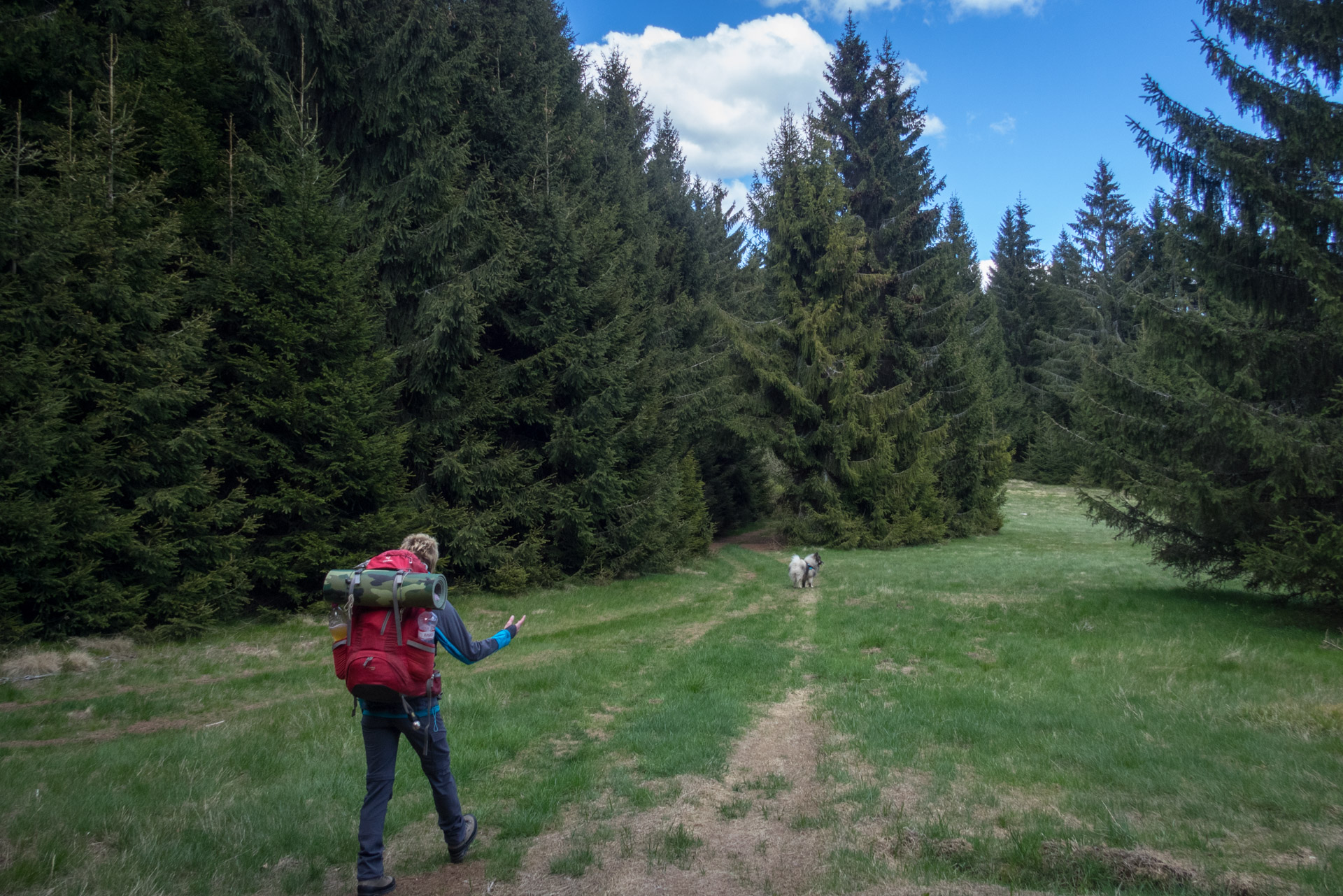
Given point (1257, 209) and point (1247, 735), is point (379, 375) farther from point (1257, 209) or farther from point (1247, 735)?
point (1257, 209)

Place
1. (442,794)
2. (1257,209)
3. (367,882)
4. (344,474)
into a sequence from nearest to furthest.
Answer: (367,882) < (442,794) < (1257,209) < (344,474)

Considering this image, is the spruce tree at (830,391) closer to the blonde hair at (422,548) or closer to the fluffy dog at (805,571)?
the fluffy dog at (805,571)

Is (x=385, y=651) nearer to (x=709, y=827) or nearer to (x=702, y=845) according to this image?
(x=702, y=845)

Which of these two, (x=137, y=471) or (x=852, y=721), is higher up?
(x=137, y=471)

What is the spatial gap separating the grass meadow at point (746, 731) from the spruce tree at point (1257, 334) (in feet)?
5.91

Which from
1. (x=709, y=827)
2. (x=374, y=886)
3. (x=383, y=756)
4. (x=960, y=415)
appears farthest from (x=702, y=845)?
(x=960, y=415)

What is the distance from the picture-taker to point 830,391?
28203 millimetres

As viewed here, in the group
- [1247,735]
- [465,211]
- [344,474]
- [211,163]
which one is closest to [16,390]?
[344,474]

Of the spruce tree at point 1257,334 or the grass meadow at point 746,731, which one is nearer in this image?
the grass meadow at point 746,731

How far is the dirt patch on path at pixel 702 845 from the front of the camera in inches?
184

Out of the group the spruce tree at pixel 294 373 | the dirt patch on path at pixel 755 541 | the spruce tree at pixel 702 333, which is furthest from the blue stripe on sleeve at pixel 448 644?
the dirt patch on path at pixel 755 541

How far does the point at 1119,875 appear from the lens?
4.55m

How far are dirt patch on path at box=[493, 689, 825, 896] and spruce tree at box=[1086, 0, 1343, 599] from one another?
955cm

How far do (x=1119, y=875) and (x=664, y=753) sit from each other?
389 cm
